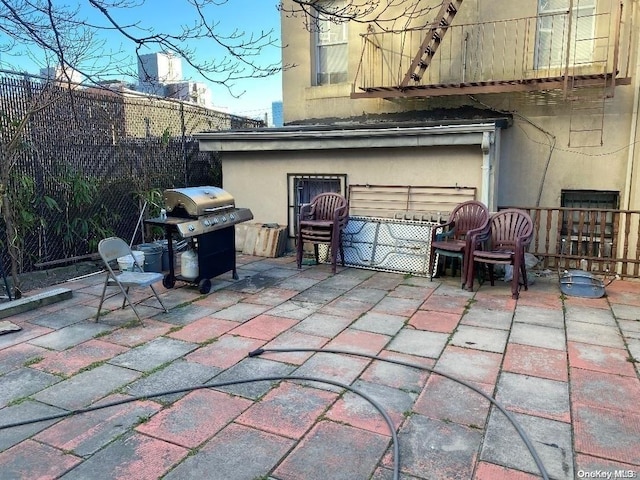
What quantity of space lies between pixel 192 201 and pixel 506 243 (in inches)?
148

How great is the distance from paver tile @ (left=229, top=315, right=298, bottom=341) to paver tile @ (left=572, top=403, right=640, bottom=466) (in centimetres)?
238

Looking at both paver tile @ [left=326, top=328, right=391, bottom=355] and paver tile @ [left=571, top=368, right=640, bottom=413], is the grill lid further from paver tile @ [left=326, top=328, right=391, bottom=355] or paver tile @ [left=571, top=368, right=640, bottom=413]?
paver tile @ [left=571, top=368, right=640, bottom=413]

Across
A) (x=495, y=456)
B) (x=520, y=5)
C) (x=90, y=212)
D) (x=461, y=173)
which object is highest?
(x=520, y=5)

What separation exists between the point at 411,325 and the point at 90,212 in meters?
4.87

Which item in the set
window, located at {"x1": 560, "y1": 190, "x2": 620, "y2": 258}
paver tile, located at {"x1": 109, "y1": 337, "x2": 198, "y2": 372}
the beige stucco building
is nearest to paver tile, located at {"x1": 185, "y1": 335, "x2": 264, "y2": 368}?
paver tile, located at {"x1": 109, "y1": 337, "x2": 198, "y2": 372}

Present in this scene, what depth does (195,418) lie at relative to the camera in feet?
9.39

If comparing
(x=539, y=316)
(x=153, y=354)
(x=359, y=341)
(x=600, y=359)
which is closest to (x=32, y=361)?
(x=153, y=354)

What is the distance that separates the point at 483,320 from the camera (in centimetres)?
462

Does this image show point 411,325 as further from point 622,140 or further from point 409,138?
point 622,140

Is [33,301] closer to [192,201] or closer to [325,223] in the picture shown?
[192,201]

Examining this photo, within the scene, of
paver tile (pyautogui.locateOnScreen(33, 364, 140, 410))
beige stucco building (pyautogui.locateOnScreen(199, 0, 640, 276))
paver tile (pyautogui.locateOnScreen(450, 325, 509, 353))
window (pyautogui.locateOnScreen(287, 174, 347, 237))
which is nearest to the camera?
paver tile (pyautogui.locateOnScreen(33, 364, 140, 410))

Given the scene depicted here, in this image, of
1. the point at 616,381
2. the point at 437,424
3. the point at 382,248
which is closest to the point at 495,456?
the point at 437,424

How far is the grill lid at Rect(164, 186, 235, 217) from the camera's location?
17.7ft

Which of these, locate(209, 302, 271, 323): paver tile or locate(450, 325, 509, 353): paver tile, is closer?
locate(450, 325, 509, 353): paver tile
